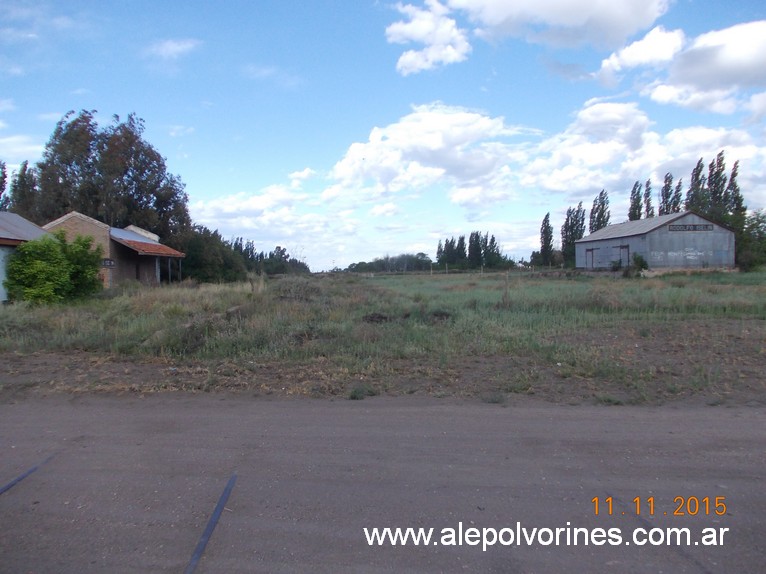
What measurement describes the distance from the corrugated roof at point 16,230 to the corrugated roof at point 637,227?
4265 centimetres

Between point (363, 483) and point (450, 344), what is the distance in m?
6.59

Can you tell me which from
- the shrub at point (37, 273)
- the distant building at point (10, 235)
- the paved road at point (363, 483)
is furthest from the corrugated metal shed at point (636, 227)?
the paved road at point (363, 483)

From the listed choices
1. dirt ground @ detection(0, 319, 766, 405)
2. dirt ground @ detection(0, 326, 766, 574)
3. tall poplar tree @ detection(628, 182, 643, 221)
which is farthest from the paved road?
tall poplar tree @ detection(628, 182, 643, 221)

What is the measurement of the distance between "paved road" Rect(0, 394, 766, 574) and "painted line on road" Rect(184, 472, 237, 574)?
0.05 meters

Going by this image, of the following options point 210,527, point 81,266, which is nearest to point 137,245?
point 81,266

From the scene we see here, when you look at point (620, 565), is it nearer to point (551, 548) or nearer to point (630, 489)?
point (551, 548)

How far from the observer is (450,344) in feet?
36.9

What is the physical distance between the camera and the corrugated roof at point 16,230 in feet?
71.6

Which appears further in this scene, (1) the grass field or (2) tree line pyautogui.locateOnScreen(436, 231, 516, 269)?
(2) tree line pyautogui.locateOnScreen(436, 231, 516, 269)

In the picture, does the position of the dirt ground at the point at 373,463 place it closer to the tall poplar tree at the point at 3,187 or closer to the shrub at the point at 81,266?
the shrub at the point at 81,266

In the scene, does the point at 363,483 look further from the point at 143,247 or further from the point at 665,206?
the point at 665,206

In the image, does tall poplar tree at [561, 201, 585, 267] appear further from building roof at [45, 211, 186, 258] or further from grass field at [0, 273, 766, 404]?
grass field at [0, 273, 766, 404]

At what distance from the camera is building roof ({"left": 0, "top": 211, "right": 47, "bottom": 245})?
2110 centimetres

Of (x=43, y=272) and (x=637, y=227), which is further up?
(x=637, y=227)
